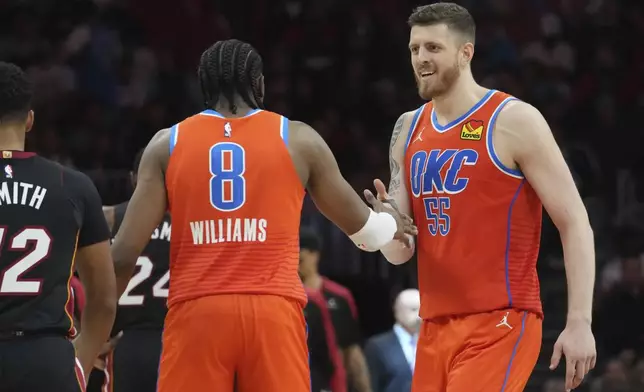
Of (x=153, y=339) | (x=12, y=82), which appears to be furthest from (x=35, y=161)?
(x=153, y=339)

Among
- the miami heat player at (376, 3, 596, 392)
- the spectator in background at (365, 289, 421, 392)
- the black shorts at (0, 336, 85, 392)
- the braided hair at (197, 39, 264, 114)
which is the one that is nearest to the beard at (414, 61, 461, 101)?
the miami heat player at (376, 3, 596, 392)

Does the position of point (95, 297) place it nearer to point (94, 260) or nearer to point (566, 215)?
point (94, 260)

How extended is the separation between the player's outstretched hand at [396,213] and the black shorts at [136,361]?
83.4 inches

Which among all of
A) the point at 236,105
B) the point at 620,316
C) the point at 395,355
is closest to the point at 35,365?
the point at 236,105

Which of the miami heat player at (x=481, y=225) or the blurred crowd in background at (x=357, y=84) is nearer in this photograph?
the miami heat player at (x=481, y=225)

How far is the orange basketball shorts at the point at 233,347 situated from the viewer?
4.90m

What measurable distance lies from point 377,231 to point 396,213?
0.14 metres

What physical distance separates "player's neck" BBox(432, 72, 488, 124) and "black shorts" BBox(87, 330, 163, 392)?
244 centimetres

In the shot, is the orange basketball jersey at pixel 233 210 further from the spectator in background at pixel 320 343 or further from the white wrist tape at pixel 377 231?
the spectator in background at pixel 320 343

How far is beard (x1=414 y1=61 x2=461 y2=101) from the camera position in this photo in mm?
5523

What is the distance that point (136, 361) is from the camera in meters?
7.13

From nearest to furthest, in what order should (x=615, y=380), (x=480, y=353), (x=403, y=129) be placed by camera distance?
(x=480, y=353) → (x=403, y=129) → (x=615, y=380)

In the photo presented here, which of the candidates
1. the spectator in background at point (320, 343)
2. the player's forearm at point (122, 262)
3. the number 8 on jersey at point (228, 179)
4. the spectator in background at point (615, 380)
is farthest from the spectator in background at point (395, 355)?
the number 8 on jersey at point (228, 179)

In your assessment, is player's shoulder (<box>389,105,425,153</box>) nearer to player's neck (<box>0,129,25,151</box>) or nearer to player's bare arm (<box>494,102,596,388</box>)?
player's bare arm (<box>494,102,596,388</box>)
